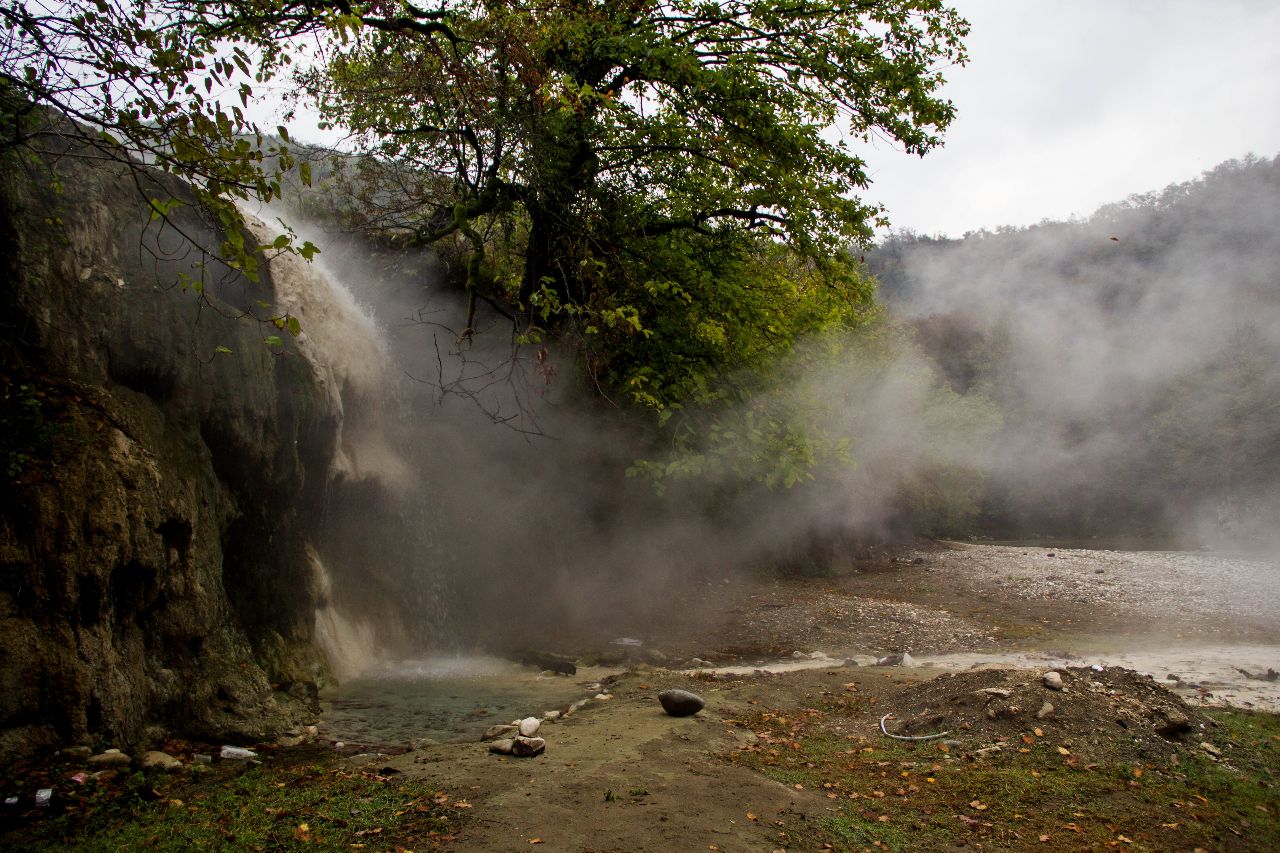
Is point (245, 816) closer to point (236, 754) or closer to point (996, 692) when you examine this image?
point (236, 754)

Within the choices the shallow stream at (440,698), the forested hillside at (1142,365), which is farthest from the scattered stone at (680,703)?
the forested hillside at (1142,365)

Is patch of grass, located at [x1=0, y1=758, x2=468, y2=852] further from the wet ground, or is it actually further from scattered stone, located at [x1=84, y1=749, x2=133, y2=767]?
the wet ground

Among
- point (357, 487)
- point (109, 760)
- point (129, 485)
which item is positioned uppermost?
point (129, 485)

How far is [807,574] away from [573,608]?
6.85m


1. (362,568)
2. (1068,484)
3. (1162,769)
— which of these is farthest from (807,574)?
(1068,484)

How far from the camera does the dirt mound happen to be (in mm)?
5055

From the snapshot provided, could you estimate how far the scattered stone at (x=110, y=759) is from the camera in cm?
418

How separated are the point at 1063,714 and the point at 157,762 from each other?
5949 mm

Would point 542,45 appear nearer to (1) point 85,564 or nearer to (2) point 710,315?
(2) point 710,315

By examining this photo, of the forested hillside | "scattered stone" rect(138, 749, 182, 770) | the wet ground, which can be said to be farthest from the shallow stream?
the forested hillside

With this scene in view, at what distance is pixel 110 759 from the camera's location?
4.26 metres

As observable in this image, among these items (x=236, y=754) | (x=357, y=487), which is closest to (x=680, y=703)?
(x=236, y=754)

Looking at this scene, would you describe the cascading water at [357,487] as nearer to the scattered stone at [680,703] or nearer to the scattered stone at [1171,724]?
the scattered stone at [680,703]

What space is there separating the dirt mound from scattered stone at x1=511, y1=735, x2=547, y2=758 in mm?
2719
